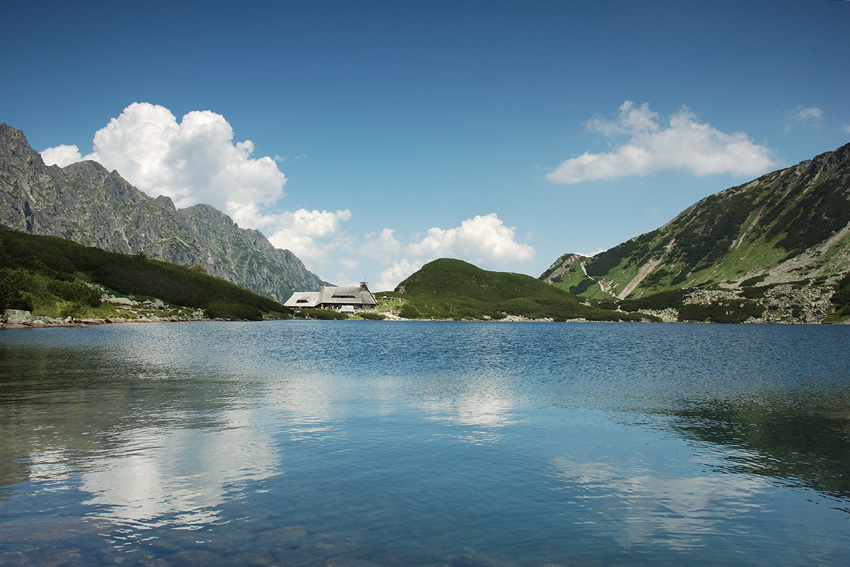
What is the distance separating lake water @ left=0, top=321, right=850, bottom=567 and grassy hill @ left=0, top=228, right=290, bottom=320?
310 ft

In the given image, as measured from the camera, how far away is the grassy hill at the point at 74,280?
113 metres

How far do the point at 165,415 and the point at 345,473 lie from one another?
1368 cm

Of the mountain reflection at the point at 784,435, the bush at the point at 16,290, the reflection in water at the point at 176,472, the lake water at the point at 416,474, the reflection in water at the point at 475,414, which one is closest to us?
the lake water at the point at 416,474

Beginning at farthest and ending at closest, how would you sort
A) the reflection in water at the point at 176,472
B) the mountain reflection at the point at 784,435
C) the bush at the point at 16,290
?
1. the bush at the point at 16,290
2. the mountain reflection at the point at 784,435
3. the reflection in water at the point at 176,472

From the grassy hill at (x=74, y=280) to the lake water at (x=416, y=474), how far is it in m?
94.5

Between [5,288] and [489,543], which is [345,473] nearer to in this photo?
[489,543]

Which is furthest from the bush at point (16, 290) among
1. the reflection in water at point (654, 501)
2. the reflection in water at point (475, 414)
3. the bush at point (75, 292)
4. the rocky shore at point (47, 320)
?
the reflection in water at point (654, 501)

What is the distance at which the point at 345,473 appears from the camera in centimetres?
1683

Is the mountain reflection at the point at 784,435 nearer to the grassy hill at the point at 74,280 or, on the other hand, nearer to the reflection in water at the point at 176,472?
the reflection in water at the point at 176,472

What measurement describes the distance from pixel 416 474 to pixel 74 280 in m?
165

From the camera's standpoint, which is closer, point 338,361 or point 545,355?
point 338,361

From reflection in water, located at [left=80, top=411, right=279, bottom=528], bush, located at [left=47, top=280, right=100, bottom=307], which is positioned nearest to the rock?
bush, located at [left=47, top=280, right=100, bottom=307]

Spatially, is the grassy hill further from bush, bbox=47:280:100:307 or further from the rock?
the rock

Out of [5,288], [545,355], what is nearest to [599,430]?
[545,355]
